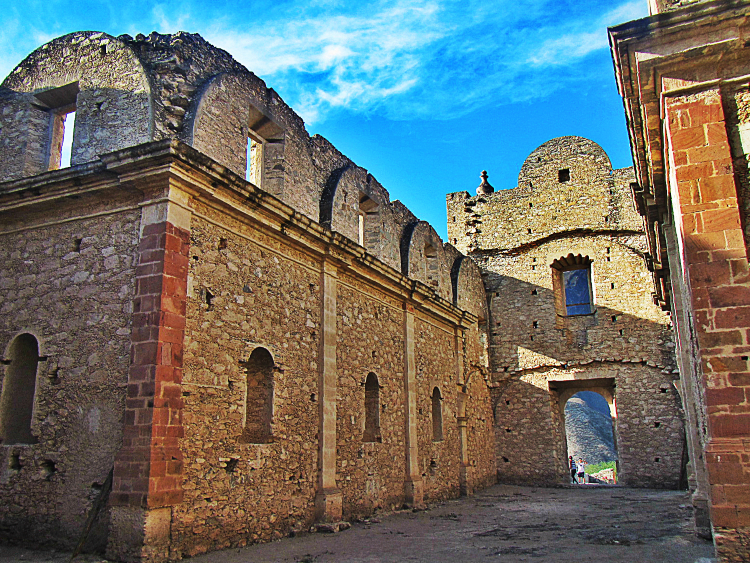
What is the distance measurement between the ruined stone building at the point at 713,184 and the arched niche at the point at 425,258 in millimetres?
7213

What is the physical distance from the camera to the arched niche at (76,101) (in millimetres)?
7332

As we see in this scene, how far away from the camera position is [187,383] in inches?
262

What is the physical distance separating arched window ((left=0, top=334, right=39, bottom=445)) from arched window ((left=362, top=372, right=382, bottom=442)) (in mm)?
5256

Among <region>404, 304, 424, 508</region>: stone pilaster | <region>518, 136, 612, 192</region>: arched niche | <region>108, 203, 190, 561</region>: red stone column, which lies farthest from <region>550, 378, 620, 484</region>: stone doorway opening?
<region>108, 203, 190, 561</region>: red stone column

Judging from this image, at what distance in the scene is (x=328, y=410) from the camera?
9.22 metres

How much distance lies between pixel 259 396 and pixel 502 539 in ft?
11.9

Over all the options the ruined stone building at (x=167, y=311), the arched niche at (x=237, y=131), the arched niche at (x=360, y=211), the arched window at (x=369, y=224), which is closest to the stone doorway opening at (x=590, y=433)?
the arched niche at (x=360, y=211)

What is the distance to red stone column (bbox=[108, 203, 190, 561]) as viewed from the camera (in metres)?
5.91

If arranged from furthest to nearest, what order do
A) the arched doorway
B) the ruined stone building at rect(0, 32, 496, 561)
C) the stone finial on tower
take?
1. the arched doorway
2. the stone finial on tower
3. the ruined stone building at rect(0, 32, 496, 561)

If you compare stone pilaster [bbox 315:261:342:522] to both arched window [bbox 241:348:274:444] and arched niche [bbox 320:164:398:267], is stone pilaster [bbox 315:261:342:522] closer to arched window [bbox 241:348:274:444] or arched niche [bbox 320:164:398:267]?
arched niche [bbox 320:164:398:267]

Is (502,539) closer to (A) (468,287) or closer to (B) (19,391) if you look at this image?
(B) (19,391)

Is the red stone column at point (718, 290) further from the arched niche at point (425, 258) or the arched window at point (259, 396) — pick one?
the arched niche at point (425, 258)

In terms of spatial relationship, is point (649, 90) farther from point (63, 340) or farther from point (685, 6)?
point (63, 340)

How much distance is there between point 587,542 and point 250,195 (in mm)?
5959
